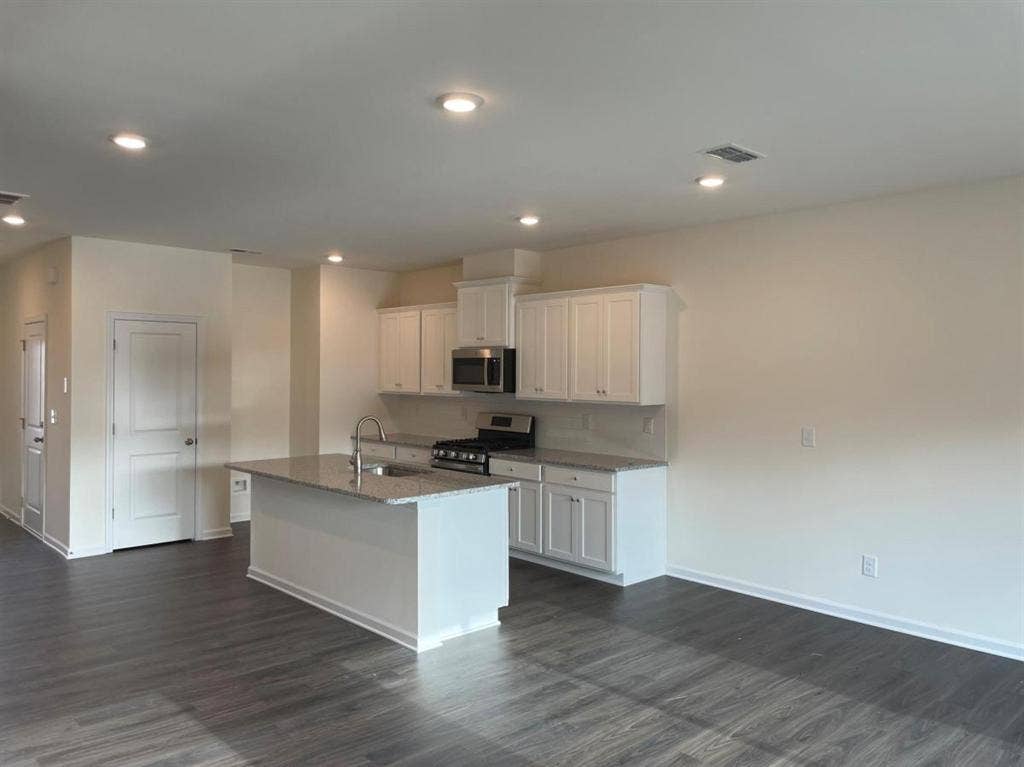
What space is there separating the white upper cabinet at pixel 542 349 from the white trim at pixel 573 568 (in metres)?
1.29

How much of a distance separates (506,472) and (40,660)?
3324 millimetres

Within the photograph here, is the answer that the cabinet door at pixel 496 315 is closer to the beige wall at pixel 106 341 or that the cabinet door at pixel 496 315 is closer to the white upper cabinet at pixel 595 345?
the white upper cabinet at pixel 595 345

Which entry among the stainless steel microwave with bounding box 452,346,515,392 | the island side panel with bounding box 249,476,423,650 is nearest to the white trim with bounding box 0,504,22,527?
the island side panel with bounding box 249,476,423,650

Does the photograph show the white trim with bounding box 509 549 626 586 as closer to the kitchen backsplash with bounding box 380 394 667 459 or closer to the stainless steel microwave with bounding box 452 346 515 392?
the kitchen backsplash with bounding box 380 394 667 459

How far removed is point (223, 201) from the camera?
4.71 meters

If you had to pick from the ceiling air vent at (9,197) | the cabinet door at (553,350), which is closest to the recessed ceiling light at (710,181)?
the cabinet door at (553,350)

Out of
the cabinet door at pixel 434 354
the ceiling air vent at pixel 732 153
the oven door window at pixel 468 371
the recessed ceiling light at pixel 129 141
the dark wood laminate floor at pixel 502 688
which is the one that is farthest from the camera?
the cabinet door at pixel 434 354

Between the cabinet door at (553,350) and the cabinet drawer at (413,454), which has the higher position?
the cabinet door at (553,350)

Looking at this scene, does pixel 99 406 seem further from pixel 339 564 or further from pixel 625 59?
pixel 625 59

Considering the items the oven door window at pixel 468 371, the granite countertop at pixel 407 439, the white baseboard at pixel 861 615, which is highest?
the oven door window at pixel 468 371

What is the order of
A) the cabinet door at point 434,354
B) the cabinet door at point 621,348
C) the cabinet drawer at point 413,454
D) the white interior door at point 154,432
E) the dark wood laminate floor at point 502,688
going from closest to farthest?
the dark wood laminate floor at point 502,688 → the cabinet door at point 621,348 → the white interior door at point 154,432 → the cabinet drawer at point 413,454 → the cabinet door at point 434,354

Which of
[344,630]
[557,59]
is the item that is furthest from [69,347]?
[557,59]

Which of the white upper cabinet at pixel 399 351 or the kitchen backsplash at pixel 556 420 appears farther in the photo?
the white upper cabinet at pixel 399 351

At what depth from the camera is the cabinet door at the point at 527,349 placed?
6.21m
